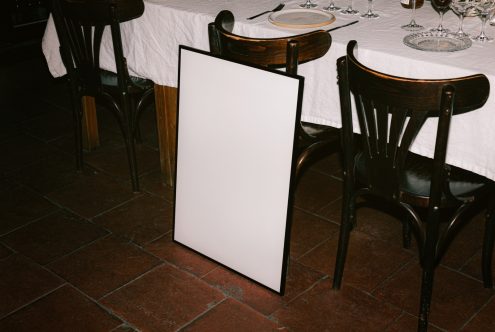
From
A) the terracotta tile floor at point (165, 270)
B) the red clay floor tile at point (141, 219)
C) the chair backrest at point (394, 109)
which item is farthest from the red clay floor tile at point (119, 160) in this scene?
the chair backrest at point (394, 109)

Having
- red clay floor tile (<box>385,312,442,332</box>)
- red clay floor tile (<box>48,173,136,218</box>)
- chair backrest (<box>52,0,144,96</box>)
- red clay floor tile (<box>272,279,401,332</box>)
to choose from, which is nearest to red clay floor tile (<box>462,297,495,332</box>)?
red clay floor tile (<box>385,312,442,332</box>)

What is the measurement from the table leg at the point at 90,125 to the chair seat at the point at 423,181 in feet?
5.02

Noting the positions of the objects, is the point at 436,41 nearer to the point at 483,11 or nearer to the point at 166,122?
the point at 483,11

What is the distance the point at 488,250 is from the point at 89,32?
1749mm

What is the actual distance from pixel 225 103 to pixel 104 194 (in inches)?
41.4

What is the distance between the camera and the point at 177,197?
249 cm

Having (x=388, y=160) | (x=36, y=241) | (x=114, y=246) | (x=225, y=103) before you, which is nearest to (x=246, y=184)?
(x=225, y=103)

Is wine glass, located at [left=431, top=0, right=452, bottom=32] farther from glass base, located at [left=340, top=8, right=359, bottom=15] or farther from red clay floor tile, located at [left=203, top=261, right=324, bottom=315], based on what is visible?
red clay floor tile, located at [left=203, top=261, right=324, bottom=315]

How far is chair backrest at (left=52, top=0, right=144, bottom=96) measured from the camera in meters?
2.66

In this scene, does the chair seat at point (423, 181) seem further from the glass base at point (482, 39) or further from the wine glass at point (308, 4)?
the wine glass at point (308, 4)

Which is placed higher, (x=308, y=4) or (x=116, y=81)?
(x=308, y=4)

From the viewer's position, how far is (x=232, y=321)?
221cm

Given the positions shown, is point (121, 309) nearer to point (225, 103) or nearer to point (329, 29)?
point (225, 103)

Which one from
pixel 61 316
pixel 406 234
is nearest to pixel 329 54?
pixel 406 234
